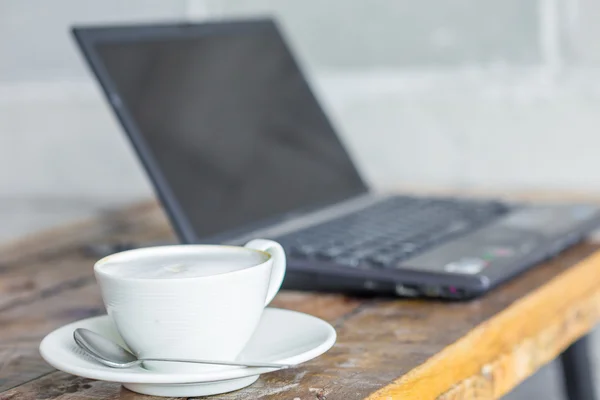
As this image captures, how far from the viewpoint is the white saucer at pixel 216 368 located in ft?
1.73

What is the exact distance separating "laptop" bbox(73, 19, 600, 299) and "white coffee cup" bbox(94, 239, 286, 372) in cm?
25

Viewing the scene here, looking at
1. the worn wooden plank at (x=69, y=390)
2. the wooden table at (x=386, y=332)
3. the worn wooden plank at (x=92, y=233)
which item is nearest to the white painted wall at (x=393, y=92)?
the worn wooden plank at (x=92, y=233)

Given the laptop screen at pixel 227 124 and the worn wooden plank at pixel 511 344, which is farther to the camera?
the laptop screen at pixel 227 124

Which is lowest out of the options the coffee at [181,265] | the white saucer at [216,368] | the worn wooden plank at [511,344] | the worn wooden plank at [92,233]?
the worn wooden plank at [511,344]

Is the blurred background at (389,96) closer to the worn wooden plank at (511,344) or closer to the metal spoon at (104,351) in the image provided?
the worn wooden plank at (511,344)

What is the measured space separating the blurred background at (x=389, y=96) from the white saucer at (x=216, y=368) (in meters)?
0.70

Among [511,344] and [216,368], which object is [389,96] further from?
[216,368]

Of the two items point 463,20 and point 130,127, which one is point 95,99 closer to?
point 463,20

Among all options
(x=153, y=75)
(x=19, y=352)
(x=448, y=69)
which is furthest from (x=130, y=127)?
(x=448, y=69)

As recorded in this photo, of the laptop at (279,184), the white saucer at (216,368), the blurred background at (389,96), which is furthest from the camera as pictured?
the blurred background at (389,96)

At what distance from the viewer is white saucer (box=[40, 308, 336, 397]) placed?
1.73ft

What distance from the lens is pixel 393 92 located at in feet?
4.75

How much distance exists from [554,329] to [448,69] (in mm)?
660

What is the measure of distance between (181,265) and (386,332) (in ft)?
0.63
